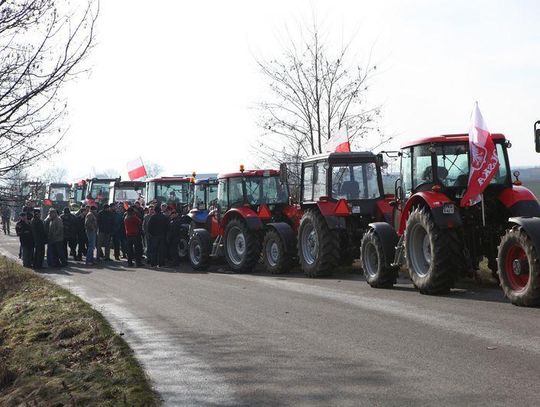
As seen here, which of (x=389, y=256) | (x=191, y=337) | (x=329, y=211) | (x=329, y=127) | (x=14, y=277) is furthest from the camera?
(x=329, y=127)

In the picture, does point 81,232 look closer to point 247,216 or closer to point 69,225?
point 69,225

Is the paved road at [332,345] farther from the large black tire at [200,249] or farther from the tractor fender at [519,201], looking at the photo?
the large black tire at [200,249]

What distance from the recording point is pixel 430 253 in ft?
39.1

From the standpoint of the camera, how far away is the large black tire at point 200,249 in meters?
19.5

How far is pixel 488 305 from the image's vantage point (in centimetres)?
1049

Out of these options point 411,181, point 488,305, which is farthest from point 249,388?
point 411,181

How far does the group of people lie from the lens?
70.1ft

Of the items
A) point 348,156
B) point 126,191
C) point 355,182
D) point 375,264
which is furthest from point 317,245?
point 126,191

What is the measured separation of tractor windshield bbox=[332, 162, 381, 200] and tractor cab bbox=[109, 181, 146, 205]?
44.1ft

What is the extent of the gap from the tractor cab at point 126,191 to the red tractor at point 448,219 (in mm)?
16334

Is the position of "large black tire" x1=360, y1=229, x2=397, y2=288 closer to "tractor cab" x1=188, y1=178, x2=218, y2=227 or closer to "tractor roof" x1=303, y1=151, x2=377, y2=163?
"tractor roof" x1=303, y1=151, x2=377, y2=163

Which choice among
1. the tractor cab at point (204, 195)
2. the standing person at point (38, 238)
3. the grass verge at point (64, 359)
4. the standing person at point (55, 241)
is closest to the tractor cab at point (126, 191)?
the standing person at point (55, 241)

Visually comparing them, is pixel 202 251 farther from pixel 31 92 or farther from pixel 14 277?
pixel 31 92

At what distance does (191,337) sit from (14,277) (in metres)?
10.1
